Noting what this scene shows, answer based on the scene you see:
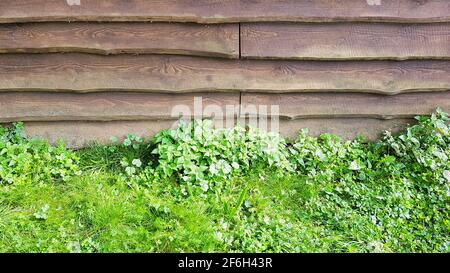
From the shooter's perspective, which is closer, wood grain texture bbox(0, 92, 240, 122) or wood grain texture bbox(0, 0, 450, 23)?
wood grain texture bbox(0, 0, 450, 23)

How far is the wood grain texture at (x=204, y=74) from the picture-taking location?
3189mm

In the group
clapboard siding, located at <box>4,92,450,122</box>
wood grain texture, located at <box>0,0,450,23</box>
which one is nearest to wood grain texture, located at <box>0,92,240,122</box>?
clapboard siding, located at <box>4,92,450,122</box>

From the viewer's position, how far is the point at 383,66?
3332 mm

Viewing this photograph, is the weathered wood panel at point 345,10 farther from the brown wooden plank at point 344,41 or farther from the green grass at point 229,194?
the green grass at point 229,194

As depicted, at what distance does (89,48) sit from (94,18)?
Answer: 21 centimetres

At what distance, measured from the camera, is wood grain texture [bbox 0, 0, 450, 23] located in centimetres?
298

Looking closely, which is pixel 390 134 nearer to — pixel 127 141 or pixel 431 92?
pixel 431 92

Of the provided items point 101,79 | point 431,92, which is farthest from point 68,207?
point 431,92

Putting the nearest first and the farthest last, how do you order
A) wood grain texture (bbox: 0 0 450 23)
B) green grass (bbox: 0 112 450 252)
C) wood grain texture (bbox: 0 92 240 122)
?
green grass (bbox: 0 112 450 252) < wood grain texture (bbox: 0 0 450 23) < wood grain texture (bbox: 0 92 240 122)

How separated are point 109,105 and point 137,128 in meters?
0.27

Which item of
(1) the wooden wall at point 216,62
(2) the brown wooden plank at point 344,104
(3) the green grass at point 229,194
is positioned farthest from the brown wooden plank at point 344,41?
(3) the green grass at point 229,194

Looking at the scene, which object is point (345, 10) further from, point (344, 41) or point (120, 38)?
point (120, 38)

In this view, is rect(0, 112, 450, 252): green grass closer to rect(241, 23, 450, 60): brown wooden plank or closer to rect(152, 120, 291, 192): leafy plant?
rect(152, 120, 291, 192): leafy plant

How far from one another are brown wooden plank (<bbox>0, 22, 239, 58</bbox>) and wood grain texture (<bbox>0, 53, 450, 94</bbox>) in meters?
0.08
